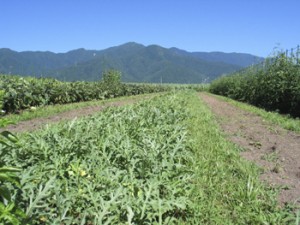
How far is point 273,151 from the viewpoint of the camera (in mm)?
6105

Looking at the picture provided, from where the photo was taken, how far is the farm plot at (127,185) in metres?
2.62

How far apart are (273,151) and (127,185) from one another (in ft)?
12.3

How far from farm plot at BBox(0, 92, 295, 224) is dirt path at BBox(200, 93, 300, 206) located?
0.26 meters

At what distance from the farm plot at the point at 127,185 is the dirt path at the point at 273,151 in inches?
10.1

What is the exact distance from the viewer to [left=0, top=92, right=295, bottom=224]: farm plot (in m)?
2.62

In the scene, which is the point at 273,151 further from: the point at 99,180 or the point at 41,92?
the point at 41,92

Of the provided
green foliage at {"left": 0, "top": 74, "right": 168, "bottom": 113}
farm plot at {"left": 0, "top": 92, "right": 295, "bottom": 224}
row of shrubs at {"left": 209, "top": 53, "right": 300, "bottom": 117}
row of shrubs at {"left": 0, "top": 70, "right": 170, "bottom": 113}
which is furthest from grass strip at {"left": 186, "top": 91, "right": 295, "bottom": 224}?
row of shrubs at {"left": 209, "top": 53, "right": 300, "bottom": 117}

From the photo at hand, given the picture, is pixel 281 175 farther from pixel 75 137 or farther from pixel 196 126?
pixel 196 126

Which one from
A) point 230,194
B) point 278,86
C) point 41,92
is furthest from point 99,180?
point 278,86

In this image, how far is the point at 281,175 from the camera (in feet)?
15.6

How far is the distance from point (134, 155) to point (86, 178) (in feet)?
2.36

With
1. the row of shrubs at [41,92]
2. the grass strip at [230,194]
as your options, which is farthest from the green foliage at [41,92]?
the grass strip at [230,194]

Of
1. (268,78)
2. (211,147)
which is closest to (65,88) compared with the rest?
(268,78)

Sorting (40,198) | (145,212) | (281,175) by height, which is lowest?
(281,175)
